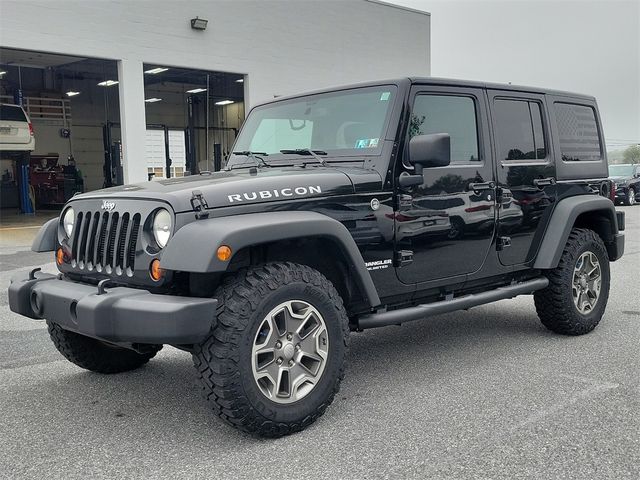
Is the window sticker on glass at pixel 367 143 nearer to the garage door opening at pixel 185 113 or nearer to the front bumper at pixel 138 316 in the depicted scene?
the front bumper at pixel 138 316

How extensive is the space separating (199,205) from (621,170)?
1039 inches

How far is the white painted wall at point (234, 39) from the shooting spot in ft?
51.1

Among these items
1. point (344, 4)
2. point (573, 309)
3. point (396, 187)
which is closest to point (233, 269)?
point (396, 187)

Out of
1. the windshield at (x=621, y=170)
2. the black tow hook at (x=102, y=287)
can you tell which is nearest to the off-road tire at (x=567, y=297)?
the black tow hook at (x=102, y=287)

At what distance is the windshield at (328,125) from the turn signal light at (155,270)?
1.45 m

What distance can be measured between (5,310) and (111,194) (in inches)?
151

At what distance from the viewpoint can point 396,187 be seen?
3.95m

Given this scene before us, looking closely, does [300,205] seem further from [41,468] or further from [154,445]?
[41,468]

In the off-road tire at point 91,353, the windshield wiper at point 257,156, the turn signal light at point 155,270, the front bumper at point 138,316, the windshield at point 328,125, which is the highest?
the windshield at point 328,125

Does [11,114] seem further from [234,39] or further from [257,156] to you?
[257,156]

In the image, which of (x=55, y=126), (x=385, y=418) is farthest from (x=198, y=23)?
(x=385, y=418)

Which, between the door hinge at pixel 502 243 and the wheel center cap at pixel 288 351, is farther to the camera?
the door hinge at pixel 502 243

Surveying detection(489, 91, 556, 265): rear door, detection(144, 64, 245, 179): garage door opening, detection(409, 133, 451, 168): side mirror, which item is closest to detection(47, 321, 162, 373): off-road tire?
detection(409, 133, 451, 168): side mirror

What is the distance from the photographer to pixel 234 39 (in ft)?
62.2
